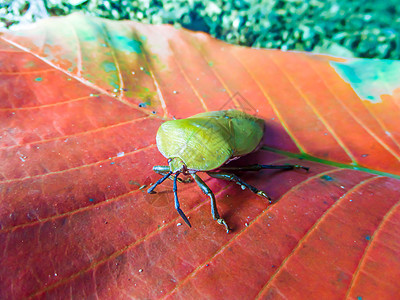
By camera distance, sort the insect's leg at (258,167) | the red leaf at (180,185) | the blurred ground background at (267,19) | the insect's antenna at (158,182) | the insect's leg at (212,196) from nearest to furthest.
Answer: the red leaf at (180,185) < the insect's leg at (212,196) < the insect's antenna at (158,182) < the insect's leg at (258,167) < the blurred ground background at (267,19)

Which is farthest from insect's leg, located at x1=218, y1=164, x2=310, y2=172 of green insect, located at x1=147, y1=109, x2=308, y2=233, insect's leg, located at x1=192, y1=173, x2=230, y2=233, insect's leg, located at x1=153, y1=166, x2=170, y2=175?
insect's leg, located at x1=153, y1=166, x2=170, y2=175

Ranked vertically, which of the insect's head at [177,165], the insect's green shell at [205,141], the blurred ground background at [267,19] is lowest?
the insect's head at [177,165]

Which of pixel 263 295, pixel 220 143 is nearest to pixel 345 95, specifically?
pixel 220 143

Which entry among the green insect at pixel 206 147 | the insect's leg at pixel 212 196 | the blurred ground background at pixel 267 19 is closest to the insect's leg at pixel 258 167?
the green insect at pixel 206 147

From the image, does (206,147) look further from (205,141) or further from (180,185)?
(180,185)

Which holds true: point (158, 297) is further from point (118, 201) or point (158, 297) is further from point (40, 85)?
point (40, 85)

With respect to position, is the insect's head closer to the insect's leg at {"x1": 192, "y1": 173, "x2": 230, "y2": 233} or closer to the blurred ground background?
the insect's leg at {"x1": 192, "y1": 173, "x2": 230, "y2": 233}

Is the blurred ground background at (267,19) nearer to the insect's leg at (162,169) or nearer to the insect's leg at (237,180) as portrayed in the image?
the insect's leg at (237,180)
